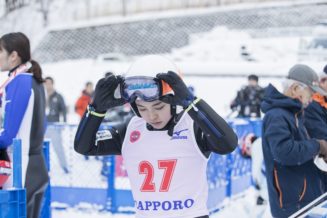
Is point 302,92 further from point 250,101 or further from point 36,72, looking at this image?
point 250,101

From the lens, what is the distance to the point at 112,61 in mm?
25781

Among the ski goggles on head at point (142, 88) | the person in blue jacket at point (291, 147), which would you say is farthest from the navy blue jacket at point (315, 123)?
the ski goggles on head at point (142, 88)

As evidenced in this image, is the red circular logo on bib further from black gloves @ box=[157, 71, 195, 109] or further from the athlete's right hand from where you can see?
the athlete's right hand

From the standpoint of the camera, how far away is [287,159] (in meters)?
4.34

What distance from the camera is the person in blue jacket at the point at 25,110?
4.48 meters

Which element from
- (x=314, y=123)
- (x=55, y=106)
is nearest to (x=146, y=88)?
(x=314, y=123)

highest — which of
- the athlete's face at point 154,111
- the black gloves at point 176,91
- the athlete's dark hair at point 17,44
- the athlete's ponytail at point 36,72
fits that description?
the athlete's dark hair at point 17,44

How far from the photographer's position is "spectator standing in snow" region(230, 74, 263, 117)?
1228cm

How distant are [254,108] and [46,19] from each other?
70.3 feet

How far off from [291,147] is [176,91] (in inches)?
52.7

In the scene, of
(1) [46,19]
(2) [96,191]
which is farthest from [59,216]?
(1) [46,19]

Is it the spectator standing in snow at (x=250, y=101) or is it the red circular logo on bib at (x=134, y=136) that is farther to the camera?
the spectator standing in snow at (x=250, y=101)

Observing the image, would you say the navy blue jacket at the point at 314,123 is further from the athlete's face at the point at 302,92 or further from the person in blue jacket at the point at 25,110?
the person in blue jacket at the point at 25,110

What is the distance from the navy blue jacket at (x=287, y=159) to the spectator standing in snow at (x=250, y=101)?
7699mm
